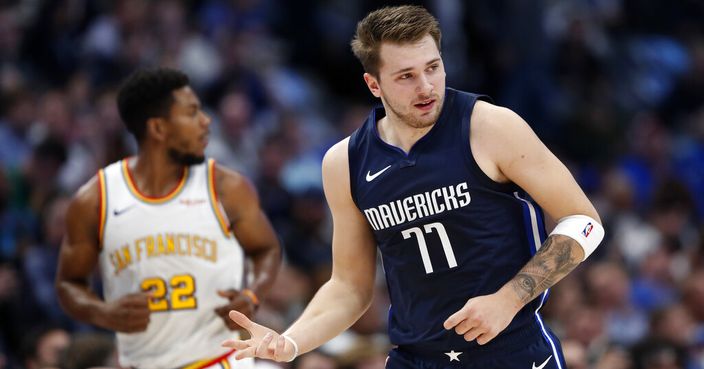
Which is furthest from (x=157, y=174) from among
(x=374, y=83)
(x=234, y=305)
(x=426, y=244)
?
(x=426, y=244)

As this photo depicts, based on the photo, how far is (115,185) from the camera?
714 centimetres

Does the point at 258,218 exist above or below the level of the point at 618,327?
above

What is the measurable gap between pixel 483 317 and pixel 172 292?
2446 mm

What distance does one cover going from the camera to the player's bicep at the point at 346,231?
5965mm

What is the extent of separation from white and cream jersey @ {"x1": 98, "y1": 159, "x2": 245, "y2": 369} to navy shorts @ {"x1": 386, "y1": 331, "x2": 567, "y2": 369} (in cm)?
159

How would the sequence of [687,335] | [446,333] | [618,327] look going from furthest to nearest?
[618,327] < [687,335] < [446,333]

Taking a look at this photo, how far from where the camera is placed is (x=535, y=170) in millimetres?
5426

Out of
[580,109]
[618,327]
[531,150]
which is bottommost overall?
[618,327]

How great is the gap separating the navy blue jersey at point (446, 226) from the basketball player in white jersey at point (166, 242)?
1.43m

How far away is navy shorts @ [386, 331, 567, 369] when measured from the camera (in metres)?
5.62

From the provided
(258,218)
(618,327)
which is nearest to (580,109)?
(618,327)

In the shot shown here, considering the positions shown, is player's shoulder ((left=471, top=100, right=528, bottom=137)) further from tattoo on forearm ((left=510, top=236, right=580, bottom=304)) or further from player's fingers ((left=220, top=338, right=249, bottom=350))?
player's fingers ((left=220, top=338, right=249, bottom=350))

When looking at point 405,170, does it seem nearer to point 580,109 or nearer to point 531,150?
point 531,150

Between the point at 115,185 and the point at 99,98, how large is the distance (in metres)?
5.38
